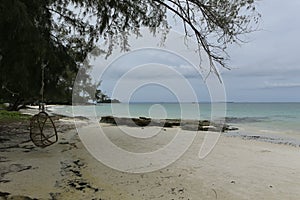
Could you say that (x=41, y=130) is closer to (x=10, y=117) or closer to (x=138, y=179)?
(x=138, y=179)

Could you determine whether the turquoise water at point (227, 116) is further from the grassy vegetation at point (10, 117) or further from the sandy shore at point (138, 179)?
the grassy vegetation at point (10, 117)

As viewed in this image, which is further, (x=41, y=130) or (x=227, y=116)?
(x=227, y=116)

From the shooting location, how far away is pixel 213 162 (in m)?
6.50

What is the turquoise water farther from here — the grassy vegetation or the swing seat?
the grassy vegetation

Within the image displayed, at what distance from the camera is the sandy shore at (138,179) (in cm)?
413

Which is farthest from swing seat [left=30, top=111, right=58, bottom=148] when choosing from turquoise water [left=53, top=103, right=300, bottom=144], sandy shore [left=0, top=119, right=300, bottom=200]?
turquoise water [left=53, top=103, right=300, bottom=144]

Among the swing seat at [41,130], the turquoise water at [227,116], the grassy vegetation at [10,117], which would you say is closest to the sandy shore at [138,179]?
the swing seat at [41,130]

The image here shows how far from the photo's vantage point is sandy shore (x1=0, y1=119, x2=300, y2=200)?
13.5 feet

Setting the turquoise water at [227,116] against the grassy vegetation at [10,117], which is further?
the turquoise water at [227,116]

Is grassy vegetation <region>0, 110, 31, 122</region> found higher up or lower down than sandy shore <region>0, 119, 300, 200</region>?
higher up

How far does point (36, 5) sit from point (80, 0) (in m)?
1.17

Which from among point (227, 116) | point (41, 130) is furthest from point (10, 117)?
point (227, 116)

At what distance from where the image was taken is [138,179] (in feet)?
15.9

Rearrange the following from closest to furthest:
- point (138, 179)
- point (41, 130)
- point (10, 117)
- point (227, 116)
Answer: point (138, 179)
point (41, 130)
point (10, 117)
point (227, 116)
